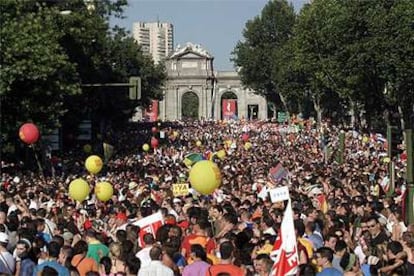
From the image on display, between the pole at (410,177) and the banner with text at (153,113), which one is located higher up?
the banner with text at (153,113)

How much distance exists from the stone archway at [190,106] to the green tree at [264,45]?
43.1 metres

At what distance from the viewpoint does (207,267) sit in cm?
959

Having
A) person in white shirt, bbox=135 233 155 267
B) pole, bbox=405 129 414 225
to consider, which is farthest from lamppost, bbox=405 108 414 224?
person in white shirt, bbox=135 233 155 267

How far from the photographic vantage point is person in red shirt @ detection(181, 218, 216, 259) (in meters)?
11.0

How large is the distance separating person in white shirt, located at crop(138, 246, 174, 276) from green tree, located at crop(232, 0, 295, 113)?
84361 mm

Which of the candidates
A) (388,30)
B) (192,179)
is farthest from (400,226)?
(388,30)

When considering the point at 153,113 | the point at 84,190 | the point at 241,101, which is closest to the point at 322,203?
the point at 84,190

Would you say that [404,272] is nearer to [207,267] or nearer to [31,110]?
[207,267]

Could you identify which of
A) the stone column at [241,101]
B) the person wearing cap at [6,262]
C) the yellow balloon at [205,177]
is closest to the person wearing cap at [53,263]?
the person wearing cap at [6,262]

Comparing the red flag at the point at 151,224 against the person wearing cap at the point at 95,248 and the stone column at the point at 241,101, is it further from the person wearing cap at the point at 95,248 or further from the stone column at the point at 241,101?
the stone column at the point at 241,101

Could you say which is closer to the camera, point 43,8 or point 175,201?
point 175,201

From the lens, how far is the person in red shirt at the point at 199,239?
36.2 ft

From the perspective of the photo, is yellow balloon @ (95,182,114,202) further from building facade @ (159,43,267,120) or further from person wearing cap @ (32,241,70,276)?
building facade @ (159,43,267,120)

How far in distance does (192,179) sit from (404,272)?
4.46 meters
